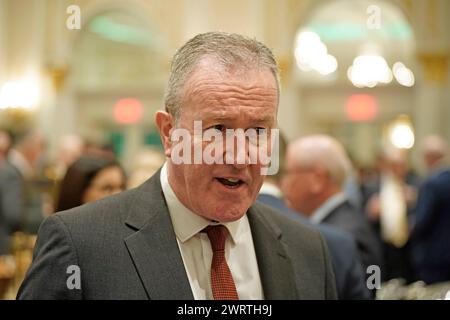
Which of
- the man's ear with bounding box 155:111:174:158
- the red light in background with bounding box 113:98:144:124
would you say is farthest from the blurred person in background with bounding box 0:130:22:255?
the man's ear with bounding box 155:111:174:158

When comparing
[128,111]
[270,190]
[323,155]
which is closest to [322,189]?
[323,155]

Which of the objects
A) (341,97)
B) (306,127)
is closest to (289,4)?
(306,127)

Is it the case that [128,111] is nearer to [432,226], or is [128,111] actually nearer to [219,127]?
[219,127]

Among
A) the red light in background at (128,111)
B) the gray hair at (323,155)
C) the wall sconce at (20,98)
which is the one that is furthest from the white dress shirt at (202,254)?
the gray hair at (323,155)

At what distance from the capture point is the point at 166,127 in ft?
4.73

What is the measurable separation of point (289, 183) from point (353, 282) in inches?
34.1

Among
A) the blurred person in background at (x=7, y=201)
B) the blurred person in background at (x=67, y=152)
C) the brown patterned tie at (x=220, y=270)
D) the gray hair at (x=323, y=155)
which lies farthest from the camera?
the gray hair at (x=323, y=155)

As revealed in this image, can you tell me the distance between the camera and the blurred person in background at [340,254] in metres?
2.47

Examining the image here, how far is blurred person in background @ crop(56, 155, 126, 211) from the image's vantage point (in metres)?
2.36

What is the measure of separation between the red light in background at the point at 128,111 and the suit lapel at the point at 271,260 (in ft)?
1.44

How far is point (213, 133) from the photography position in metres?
1.36

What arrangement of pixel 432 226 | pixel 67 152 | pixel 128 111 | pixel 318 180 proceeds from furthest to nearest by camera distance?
pixel 432 226 → pixel 318 180 → pixel 67 152 → pixel 128 111

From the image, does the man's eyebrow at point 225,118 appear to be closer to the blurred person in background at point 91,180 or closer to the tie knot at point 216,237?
the tie knot at point 216,237

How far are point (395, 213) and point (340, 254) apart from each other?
333 cm
